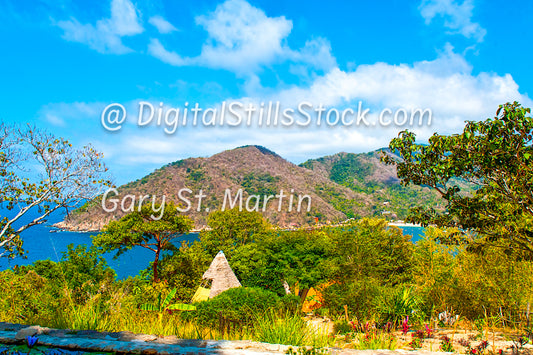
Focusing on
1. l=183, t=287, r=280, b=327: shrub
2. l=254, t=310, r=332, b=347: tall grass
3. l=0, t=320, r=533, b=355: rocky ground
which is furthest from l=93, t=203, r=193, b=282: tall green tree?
l=254, t=310, r=332, b=347: tall grass

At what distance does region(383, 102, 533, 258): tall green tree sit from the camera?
6.21 meters

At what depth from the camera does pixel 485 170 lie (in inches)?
270

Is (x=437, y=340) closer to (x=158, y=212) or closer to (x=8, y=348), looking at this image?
(x=8, y=348)

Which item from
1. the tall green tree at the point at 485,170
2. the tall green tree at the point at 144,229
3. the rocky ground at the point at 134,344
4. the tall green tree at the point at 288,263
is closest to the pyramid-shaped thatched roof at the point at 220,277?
the tall green tree at the point at 144,229

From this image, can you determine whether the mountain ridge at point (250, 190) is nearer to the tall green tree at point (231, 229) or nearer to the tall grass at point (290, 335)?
the tall green tree at point (231, 229)

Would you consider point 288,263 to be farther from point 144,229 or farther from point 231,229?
point 231,229

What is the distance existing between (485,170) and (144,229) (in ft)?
62.2

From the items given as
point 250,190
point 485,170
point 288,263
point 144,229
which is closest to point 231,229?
point 288,263

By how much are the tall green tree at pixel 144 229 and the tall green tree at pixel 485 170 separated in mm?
16804

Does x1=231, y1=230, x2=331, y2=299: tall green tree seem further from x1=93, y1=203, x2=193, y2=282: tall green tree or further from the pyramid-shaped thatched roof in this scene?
x1=93, y1=203, x2=193, y2=282: tall green tree

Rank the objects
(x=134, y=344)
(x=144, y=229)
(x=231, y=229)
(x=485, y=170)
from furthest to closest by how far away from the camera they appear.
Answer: (x=231, y=229) < (x=144, y=229) < (x=485, y=170) < (x=134, y=344)

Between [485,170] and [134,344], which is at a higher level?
[485,170]

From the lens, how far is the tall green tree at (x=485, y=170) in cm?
621

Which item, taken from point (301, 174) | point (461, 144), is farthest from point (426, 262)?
point (301, 174)
